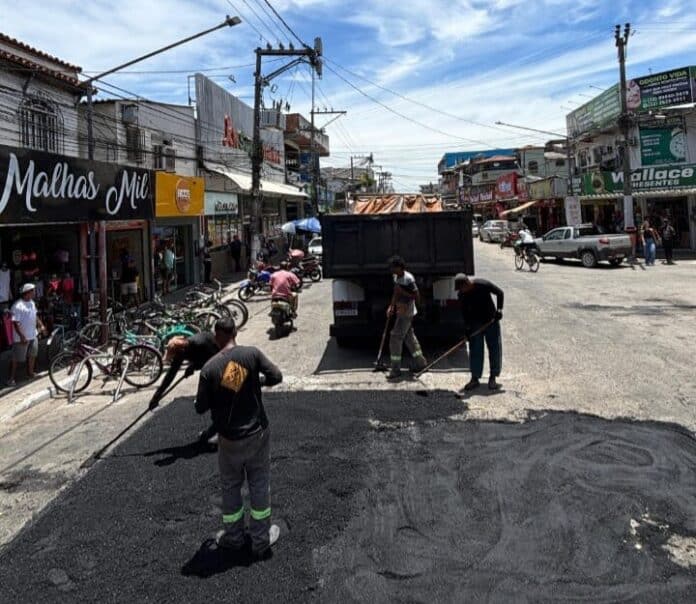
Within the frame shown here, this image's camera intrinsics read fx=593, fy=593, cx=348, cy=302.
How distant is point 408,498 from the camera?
4930 mm

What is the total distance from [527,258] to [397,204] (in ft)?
44.8

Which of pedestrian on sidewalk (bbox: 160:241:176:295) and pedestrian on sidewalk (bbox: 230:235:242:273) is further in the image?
pedestrian on sidewalk (bbox: 230:235:242:273)

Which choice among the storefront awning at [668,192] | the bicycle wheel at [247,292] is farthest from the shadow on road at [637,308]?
the storefront awning at [668,192]

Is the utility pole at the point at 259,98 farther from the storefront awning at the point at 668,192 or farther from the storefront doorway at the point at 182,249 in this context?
the storefront awning at the point at 668,192

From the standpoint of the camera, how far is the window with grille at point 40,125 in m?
14.6

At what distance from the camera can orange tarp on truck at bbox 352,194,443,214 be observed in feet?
39.1

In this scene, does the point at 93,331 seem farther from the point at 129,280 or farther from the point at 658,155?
the point at 658,155

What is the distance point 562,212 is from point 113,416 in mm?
39690

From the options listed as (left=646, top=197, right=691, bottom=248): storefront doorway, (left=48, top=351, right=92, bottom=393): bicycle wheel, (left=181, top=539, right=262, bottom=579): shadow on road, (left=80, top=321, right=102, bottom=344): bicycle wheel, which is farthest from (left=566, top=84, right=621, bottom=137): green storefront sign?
(left=181, top=539, right=262, bottom=579): shadow on road

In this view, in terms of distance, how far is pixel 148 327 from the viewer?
11.0 m

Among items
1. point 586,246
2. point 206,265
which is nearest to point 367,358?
point 206,265

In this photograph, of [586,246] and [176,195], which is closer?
[176,195]

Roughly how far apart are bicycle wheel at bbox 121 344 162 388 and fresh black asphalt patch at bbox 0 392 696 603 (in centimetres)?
269

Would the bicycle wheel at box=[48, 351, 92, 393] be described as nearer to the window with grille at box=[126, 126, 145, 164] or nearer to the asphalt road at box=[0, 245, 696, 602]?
the asphalt road at box=[0, 245, 696, 602]
